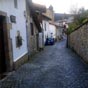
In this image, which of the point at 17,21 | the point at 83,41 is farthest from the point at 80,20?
the point at 17,21

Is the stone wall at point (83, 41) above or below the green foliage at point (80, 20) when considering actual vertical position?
below

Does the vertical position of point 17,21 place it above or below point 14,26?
above

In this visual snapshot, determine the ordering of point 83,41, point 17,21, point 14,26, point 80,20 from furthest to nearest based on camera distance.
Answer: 1. point 80,20
2. point 83,41
3. point 17,21
4. point 14,26

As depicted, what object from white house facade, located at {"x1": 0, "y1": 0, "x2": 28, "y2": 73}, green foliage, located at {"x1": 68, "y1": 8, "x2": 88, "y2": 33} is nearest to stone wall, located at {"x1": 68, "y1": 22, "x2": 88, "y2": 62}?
white house facade, located at {"x1": 0, "y1": 0, "x2": 28, "y2": 73}

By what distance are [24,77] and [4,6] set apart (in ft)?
11.4

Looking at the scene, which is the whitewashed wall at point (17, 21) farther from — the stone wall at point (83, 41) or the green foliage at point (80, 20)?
the green foliage at point (80, 20)

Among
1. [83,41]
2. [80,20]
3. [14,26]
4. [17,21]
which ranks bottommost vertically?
[83,41]

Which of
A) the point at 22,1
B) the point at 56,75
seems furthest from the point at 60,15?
the point at 56,75

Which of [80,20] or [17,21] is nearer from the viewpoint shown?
[17,21]

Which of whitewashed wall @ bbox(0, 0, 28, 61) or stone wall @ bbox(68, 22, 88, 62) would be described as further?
stone wall @ bbox(68, 22, 88, 62)

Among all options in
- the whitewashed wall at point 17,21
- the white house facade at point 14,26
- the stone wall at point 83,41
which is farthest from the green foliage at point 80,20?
the white house facade at point 14,26

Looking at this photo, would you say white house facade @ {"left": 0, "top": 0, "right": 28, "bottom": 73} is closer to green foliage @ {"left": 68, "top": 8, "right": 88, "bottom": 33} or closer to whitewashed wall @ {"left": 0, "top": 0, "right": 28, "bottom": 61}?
whitewashed wall @ {"left": 0, "top": 0, "right": 28, "bottom": 61}

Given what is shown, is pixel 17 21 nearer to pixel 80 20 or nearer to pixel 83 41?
pixel 83 41

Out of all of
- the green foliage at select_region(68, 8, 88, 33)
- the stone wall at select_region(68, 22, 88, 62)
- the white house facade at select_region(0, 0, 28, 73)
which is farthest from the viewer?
the green foliage at select_region(68, 8, 88, 33)
